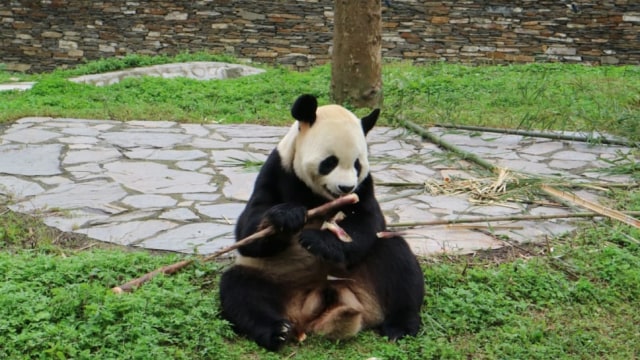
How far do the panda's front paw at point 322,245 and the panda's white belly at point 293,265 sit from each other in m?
0.23

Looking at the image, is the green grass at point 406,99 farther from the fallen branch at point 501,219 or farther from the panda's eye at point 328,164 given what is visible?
the panda's eye at point 328,164

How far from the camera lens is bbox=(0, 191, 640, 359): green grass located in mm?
2938

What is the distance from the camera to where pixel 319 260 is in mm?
3234

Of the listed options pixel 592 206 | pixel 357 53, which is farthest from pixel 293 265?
pixel 357 53

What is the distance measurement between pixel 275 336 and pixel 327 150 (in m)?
0.79

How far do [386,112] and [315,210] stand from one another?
17.5 feet

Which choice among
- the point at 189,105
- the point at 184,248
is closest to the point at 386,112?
the point at 189,105

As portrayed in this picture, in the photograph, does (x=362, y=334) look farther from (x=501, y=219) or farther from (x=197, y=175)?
(x=197, y=175)

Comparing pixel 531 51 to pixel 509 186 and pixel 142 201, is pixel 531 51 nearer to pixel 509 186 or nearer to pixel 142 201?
pixel 509 186

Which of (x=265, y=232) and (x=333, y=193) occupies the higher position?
(x=333, y=193)

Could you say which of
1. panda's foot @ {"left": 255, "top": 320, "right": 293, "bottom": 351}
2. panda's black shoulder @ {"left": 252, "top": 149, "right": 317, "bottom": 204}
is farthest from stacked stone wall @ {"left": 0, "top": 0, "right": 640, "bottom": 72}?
panda's foot @ {"left": 255, "top": 320, "right": 293, "bottom": 351}

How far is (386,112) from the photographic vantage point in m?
8.33

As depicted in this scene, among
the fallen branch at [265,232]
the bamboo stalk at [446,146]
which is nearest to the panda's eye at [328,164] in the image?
the fallen branch at [265,232]

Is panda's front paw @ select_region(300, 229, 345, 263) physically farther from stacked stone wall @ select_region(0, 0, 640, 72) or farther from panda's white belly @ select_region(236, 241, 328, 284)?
stacked stone wall @ select_region(0, 0, 640, 72)
